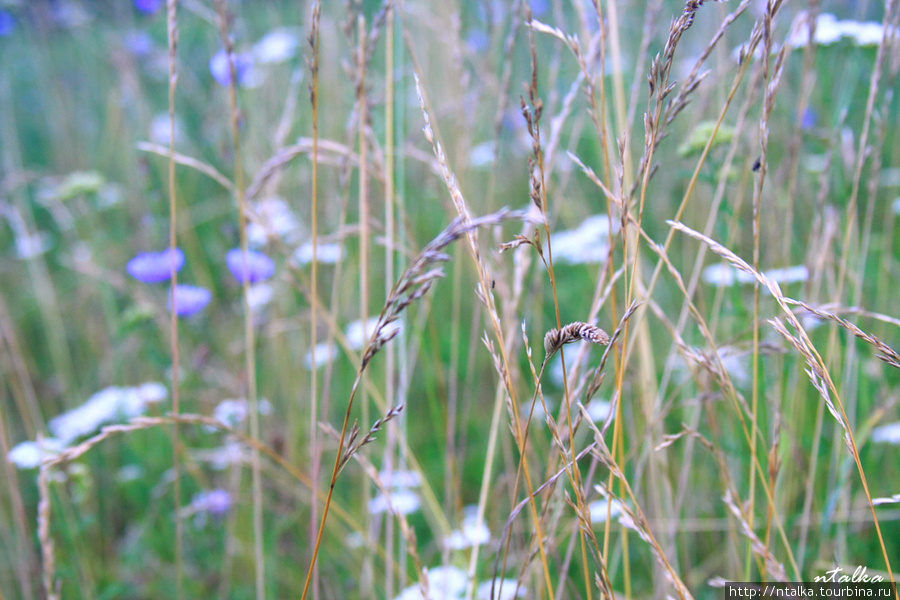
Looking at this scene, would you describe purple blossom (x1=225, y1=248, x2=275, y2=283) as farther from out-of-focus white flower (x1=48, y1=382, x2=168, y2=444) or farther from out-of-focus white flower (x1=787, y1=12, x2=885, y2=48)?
out-of-focus white flower (x1=787, y1=12, x2=885, y2=48)

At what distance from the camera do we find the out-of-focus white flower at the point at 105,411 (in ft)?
3.57

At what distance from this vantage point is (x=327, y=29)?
195 centimetres

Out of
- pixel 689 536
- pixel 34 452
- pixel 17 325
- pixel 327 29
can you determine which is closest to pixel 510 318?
pixel 689 536

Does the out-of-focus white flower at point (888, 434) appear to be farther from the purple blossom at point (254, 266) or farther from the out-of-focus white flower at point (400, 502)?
the purple blossom at point (254, 266)

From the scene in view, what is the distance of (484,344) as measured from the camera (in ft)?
2.02

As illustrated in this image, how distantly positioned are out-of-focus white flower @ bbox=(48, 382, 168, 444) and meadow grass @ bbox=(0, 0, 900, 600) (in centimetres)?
1

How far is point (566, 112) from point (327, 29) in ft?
4.97

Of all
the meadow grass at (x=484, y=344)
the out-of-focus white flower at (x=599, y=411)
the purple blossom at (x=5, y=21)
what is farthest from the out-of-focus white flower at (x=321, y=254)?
the purple blossom at (x=5, y=21)

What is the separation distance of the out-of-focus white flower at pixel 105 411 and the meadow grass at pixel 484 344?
0.01 meters

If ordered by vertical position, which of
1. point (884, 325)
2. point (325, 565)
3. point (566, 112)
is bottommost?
point (325, 565)

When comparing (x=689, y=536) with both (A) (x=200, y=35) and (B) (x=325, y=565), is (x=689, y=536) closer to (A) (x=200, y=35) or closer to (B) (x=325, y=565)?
(B) (x=325, y=565)

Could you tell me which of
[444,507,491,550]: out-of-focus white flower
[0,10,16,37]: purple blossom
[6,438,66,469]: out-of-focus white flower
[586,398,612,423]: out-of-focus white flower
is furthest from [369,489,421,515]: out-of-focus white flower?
[0,10,16,37]: purple blossom

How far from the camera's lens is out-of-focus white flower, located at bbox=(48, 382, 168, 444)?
1.09 m

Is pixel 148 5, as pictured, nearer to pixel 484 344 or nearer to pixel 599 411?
pixel 599 411
